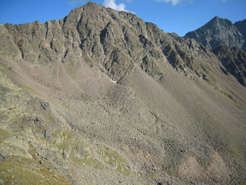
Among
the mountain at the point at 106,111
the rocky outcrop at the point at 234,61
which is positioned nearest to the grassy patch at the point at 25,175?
the mountain at the point at 106,111

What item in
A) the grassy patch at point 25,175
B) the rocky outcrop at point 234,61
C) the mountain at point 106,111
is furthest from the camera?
the rocky outcrop at point 234,61

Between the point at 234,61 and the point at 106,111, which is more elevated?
the point at 234,61

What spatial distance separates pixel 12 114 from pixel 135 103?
54.0m

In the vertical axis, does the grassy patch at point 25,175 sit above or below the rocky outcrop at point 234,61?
below

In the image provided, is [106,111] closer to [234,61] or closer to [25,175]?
[25,175]

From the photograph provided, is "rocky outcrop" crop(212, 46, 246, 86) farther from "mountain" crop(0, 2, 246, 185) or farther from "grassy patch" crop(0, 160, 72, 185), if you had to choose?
"grassy patch" crop(0, 160, 72, 185)

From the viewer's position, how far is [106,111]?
74.3m

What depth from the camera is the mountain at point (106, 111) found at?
3712 cm

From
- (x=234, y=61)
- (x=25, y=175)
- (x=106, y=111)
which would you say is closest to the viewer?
(x=25, y=175)

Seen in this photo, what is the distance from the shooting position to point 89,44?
11206cm

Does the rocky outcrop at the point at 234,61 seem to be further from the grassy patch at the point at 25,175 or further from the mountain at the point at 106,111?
the grassy patch at the point at 25,175

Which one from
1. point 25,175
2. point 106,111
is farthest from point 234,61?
point 25,175

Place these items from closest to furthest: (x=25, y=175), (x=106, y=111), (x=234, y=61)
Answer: (x=25, y=175), (x=106, y=111), (x=234, y=61)

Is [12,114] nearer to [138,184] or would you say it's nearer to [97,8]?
[138,184]
